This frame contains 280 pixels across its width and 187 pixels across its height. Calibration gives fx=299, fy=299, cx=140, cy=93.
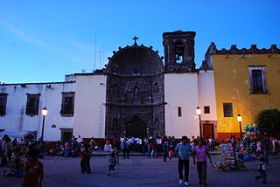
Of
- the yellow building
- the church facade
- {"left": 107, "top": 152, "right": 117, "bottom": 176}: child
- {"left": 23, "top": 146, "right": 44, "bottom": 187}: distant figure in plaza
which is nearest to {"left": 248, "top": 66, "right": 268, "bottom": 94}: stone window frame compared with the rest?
the yellow building

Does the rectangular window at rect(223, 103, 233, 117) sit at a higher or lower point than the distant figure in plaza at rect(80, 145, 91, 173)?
higher

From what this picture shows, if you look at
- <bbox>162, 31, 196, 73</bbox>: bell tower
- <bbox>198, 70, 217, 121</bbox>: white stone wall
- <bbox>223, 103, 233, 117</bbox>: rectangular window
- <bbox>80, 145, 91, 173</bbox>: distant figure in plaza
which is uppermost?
<bbox>162, 31, 196, 73</bbox>: bell tower

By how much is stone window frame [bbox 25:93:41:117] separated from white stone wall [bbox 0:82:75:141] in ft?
0.98

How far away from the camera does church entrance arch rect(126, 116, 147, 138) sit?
1240 inches

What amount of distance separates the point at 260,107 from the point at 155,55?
11789mm

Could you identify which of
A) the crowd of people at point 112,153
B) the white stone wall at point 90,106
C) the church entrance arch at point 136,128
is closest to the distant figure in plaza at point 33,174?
the crowd of people at point 112,153

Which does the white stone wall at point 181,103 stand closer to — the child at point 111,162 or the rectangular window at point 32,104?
the rectangular window at point 32,104

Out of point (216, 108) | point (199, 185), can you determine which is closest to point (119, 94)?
point (216, 108)

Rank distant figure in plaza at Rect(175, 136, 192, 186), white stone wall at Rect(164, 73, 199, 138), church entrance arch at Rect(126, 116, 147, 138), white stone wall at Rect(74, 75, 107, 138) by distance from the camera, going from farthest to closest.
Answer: church entrance arch at Rect(126, 116, 147, 138) < white stone wall at Rect(74, 75, 107, 138) < white stone wall at Rect(164, 73, 199, 138) < distant figure in plaza at Rect(175, 136, 192, 186)

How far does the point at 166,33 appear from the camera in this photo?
103 feet

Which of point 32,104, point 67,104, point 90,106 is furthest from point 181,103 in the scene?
point 32,104

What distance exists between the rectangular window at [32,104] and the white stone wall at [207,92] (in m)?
17.3

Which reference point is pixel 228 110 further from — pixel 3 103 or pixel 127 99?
pixel 3 103

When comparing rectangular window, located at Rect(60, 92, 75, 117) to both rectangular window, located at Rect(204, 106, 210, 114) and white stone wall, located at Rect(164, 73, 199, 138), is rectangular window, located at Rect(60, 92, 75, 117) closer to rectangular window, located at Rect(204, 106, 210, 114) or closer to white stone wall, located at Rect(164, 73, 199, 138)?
white stone wall, located at Rect(164, 73, 199, 138)
